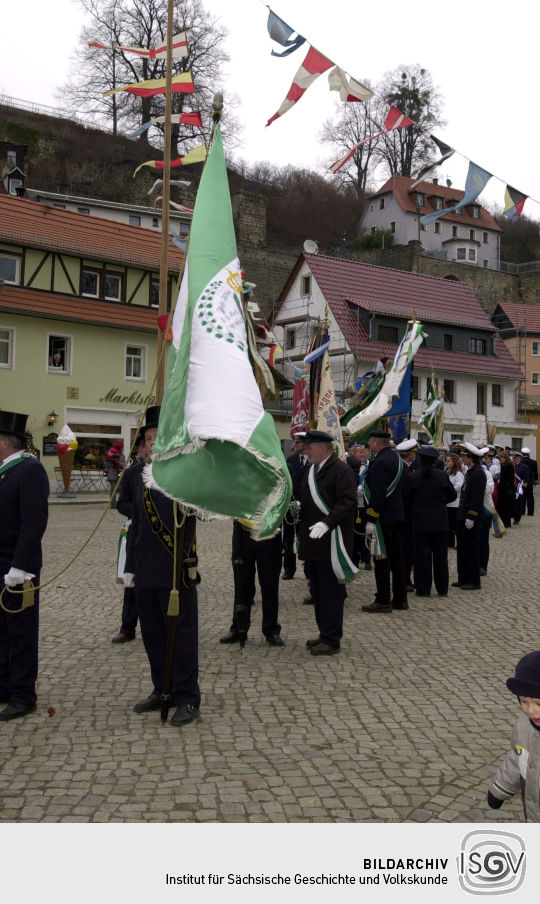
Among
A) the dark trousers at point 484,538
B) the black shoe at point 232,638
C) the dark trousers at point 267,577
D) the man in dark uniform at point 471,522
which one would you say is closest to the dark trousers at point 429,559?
the man in dark uniform at point 471,522

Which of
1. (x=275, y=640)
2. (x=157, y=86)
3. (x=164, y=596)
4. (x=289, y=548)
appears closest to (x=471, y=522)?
(x=289, y=548)

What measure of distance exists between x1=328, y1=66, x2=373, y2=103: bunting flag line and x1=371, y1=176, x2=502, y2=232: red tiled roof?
178 ft

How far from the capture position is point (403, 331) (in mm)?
42250

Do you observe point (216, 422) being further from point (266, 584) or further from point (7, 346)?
point (7, 346)

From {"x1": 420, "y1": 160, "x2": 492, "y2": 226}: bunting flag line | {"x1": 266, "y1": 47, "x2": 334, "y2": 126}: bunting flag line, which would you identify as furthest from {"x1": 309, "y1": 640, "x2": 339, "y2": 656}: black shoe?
{"x1": 266, "y1": 47, "x2": 334, "y2": 126}: bunting flag line

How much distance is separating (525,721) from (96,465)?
92.9 ft

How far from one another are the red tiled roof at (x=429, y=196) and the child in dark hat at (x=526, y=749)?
204ft

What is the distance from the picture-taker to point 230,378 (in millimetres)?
4762

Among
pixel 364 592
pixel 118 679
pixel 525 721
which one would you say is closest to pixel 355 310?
pixel 364 592

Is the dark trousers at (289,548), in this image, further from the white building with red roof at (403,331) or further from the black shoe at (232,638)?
the white building with red roof at (403,331)

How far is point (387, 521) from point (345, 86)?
5.03m

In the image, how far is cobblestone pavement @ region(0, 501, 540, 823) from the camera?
4.08 metres

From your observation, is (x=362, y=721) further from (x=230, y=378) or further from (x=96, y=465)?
(x=96, y=465)

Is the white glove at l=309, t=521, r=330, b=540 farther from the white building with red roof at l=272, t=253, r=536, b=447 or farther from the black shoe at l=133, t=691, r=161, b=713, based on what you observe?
the white building with red roof at l=272, t=253, r=536, b=447
